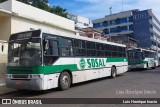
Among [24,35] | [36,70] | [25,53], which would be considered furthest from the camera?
[24,35]

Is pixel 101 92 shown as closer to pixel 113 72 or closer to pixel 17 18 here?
pixel 113 72

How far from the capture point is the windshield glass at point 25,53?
393 inches

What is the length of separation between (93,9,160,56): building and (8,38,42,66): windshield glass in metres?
63.4

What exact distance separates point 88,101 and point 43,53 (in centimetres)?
321

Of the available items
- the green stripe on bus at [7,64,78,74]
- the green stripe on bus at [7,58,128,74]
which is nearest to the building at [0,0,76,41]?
the green stripe on bus at [7,58,128,74]

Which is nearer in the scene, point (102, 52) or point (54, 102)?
point (54, 102)

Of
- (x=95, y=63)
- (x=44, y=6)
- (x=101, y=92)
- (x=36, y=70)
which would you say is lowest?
(x=101, y=92)

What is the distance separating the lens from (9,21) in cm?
1845

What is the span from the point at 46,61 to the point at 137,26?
2619 inches

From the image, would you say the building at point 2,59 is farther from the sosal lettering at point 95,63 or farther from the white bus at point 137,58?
the white bus at point 137,58

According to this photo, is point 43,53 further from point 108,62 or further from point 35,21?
point 35,21

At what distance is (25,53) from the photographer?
399 inches

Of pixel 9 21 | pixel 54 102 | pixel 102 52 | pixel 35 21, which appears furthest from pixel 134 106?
pixel 35 21

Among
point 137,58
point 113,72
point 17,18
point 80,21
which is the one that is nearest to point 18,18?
point 17,18
